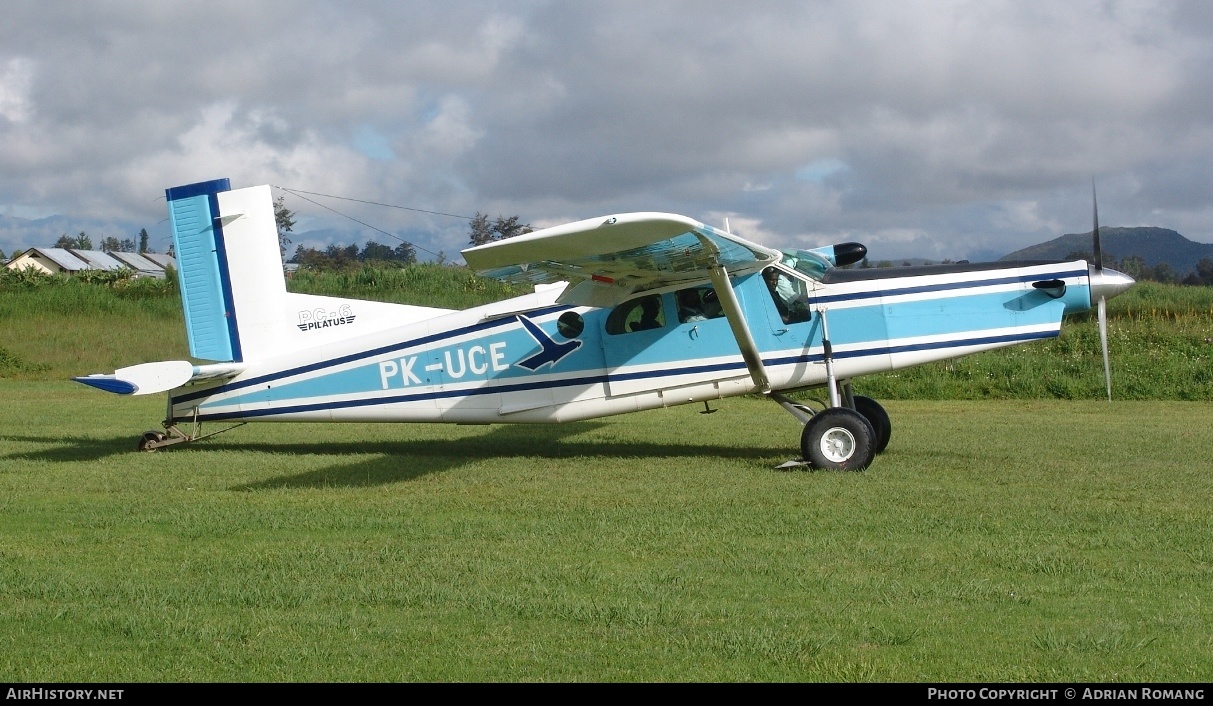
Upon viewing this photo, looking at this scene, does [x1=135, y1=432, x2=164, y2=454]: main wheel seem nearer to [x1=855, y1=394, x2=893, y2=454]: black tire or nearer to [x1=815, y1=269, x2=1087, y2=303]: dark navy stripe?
A: [x1=815, y1=269, x2=1087, y2=303]: dark navy stripe

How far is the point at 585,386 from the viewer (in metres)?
11.4

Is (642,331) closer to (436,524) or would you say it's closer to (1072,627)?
(436,524)

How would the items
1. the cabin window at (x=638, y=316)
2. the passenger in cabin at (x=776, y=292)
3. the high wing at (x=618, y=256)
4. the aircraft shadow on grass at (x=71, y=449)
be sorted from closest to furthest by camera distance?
A: the high wing at (x=618, y=256) < the passenger in cabin at (x=776, y=292) < the cabin window at (x=638, y=316) < the aircraft shadow on grass at (x=71, y=449)

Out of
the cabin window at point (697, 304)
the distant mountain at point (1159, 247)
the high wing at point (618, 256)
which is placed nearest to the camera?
the high wing at point (618, 256)

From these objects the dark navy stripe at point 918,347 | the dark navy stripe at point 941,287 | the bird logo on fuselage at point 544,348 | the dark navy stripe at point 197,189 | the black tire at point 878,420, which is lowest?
the black tire at point 878,420

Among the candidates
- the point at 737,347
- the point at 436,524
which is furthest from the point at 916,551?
the point at 737,347

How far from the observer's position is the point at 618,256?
9383mm

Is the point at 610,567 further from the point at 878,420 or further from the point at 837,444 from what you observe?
the point at 878,420

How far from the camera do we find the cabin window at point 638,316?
1119 centimetres

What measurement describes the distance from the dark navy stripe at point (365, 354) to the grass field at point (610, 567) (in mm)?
839

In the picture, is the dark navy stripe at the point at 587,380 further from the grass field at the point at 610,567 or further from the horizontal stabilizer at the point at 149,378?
the horizontal stabilizer at the point at 149,378

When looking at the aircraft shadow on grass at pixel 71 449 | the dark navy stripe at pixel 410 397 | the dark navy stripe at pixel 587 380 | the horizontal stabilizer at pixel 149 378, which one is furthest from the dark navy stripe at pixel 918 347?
the aircraft shadow on grass at pixel 71 449

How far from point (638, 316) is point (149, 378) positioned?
531cm
